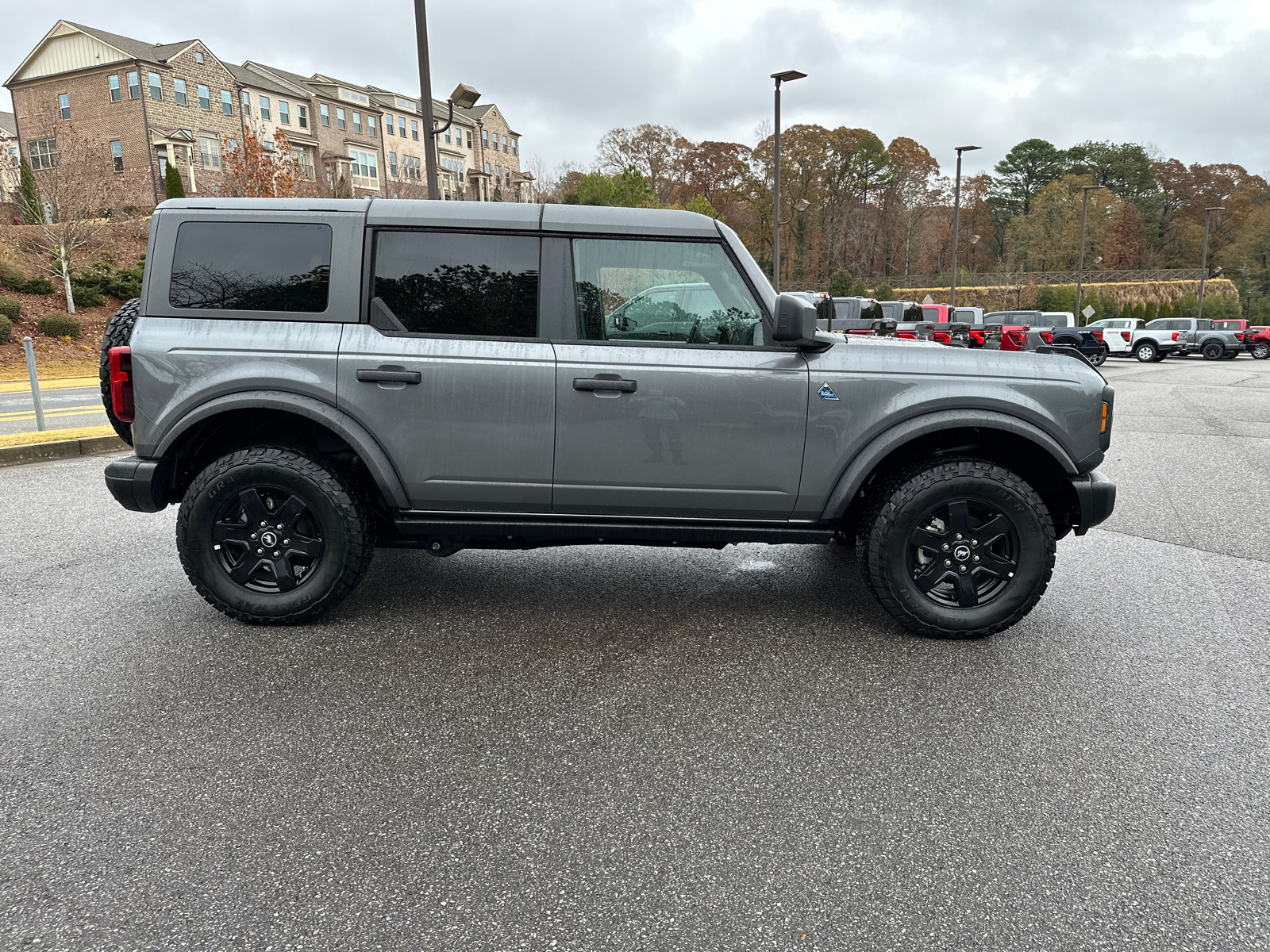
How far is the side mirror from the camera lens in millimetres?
3754

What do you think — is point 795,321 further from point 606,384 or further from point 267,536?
point 267,536

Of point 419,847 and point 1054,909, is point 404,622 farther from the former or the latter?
point 1054,909

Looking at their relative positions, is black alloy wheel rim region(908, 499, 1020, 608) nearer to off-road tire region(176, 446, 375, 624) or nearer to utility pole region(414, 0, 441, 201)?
off-road tire region(176, 446, 375, 624)

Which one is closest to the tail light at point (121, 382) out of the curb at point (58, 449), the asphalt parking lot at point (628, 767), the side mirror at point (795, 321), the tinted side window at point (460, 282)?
the asphalt parking lot at point (628, 767)

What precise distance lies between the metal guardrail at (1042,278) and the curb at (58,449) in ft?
219

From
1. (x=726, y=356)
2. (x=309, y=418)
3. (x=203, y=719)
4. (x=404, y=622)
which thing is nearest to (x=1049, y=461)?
(x=726, y=356)

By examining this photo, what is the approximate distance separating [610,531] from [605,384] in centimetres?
70

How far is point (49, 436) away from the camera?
930 centimetres

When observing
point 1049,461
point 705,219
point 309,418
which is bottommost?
point 1049,461

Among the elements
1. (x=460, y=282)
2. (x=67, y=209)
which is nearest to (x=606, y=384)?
(x=460, y=282)

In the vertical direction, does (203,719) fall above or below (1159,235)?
below

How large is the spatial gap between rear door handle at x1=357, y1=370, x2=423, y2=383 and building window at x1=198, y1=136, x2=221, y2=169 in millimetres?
54376

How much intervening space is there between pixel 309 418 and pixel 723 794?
2540mm

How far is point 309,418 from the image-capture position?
4.06 metres
